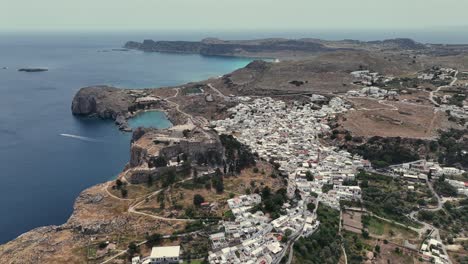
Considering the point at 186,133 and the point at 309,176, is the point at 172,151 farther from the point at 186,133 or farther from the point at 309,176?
the point at 309,176

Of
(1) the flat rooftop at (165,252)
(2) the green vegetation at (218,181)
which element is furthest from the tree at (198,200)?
(1) the flat rooftop at (165,252)

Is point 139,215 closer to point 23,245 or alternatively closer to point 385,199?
point 23,245

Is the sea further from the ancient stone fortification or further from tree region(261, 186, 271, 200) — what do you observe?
tree region(261, 186, 271, 200)

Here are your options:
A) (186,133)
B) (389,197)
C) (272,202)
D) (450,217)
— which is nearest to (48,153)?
(186,133)

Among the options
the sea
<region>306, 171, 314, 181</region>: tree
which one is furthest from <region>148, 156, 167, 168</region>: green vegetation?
<region>306, 171, 314, 181</region>: tree

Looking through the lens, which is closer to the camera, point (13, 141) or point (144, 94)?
point (13, 141)

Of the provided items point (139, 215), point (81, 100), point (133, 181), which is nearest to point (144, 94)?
point (81, 100)
